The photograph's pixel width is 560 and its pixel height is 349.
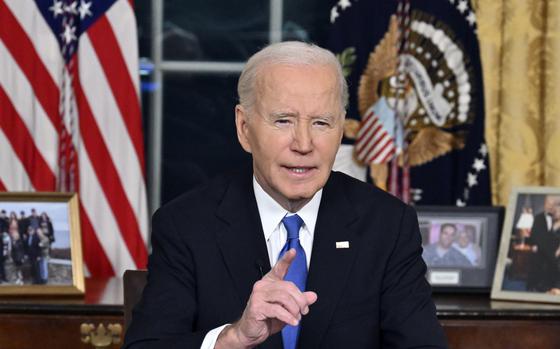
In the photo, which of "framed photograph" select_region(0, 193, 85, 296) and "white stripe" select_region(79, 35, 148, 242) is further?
"white stripe" select_region(79, 35, 148, 242)

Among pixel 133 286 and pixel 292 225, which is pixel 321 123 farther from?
pixel 133 286

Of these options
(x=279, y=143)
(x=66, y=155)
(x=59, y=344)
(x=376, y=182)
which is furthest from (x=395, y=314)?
(x=66, y=155)

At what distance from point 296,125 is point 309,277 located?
1.24 feet

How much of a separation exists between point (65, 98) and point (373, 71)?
126cm

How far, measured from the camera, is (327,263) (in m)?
2.60

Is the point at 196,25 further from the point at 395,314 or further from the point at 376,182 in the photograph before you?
the point at 395,314

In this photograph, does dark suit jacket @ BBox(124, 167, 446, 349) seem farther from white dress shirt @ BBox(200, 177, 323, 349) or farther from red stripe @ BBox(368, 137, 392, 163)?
red stripe @ BBox(368, 137, 392, 163)

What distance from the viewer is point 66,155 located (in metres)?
4.41

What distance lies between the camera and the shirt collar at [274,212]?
8.73 ft

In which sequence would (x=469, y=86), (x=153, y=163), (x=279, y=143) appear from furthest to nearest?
(x=153, y=163) → (x=469, y=86) → (x=279, y=143)

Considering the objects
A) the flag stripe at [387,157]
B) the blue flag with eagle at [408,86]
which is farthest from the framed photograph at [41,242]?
the flag stripe at [387,157]

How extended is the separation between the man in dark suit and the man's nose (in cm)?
179

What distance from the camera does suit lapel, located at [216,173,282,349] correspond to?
101 inches

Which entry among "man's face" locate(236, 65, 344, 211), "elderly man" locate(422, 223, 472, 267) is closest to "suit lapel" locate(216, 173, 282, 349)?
"man's face" locate(236, 65, 344, 211)
